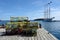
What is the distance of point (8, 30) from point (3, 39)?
371 centimetres

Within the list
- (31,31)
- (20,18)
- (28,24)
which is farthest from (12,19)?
(31,31)

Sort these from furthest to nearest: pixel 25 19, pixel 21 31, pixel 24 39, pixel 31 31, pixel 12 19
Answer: pixel 25 19 → pixel 12 19 → pixel 21 31 → pixel 31 31 → pixel 24 39

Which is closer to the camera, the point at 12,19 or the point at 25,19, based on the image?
the point at 12,19

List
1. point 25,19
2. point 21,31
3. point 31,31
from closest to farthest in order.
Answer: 1. point 31,31
2. point 21,31
3. point 25,19

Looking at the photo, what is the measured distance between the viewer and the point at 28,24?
53.5 ft

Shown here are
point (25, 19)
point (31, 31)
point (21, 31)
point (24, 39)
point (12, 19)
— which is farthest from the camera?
point (25, 19)

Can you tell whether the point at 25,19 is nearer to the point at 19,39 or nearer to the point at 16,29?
the point at 16,29

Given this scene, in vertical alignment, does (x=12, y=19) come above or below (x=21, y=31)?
above

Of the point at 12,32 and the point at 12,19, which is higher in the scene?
the point at 12,19

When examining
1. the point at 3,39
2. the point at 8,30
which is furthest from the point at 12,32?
the point at 3,39

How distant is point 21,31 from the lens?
52.0ft

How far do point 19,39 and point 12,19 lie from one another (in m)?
7.74

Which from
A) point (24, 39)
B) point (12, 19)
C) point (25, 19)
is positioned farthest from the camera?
point (25, 19)

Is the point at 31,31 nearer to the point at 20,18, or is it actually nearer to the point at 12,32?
the point at 12,32
